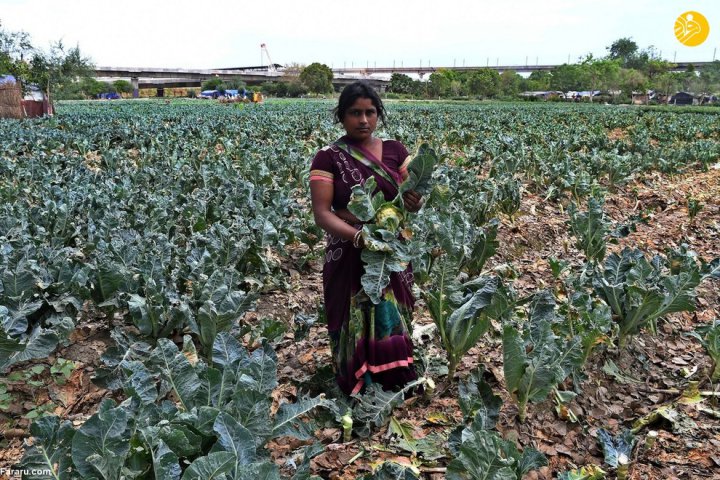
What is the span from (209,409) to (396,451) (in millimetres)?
974


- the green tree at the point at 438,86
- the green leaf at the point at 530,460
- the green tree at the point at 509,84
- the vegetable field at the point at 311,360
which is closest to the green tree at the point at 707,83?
the green tree at the point at 509,84

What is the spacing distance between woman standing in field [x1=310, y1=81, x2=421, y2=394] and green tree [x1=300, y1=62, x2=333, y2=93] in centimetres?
8104

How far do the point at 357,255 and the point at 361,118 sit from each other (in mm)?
632

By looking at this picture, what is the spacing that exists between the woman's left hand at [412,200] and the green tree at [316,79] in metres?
81.2

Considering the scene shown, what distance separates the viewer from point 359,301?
267cm

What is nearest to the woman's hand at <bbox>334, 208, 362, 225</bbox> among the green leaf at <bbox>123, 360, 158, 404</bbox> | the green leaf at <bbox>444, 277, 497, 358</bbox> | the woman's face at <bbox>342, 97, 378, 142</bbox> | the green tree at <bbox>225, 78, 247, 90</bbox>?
the woman's face at <bbox>342, 97, 378, 142</bbox>

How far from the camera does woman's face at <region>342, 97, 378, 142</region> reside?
8.40 ft

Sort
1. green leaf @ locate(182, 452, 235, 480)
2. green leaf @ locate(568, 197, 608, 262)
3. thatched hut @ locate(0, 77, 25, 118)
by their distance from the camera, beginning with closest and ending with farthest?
green leaf @ locate(182, 452, 235, 480) < green leaf @ locate(568, 197, 608, 262) < thatched hut @ locate(0, 77, 25, 118)

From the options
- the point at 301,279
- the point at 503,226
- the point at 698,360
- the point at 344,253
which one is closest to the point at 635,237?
the point at 503,226

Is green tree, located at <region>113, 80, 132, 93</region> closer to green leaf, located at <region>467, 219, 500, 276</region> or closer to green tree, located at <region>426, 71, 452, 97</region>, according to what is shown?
green tree, located at <region>426, 71, 452, 97</region>

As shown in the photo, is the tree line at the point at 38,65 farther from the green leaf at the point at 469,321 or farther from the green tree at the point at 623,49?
the green tree at the point at 623,49

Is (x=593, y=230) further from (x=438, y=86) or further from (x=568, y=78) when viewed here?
(x=568, y=78)

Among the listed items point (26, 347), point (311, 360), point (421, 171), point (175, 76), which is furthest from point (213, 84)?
point (421, 171)

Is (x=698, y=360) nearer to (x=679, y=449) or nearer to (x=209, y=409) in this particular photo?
(x=679, y=449)
